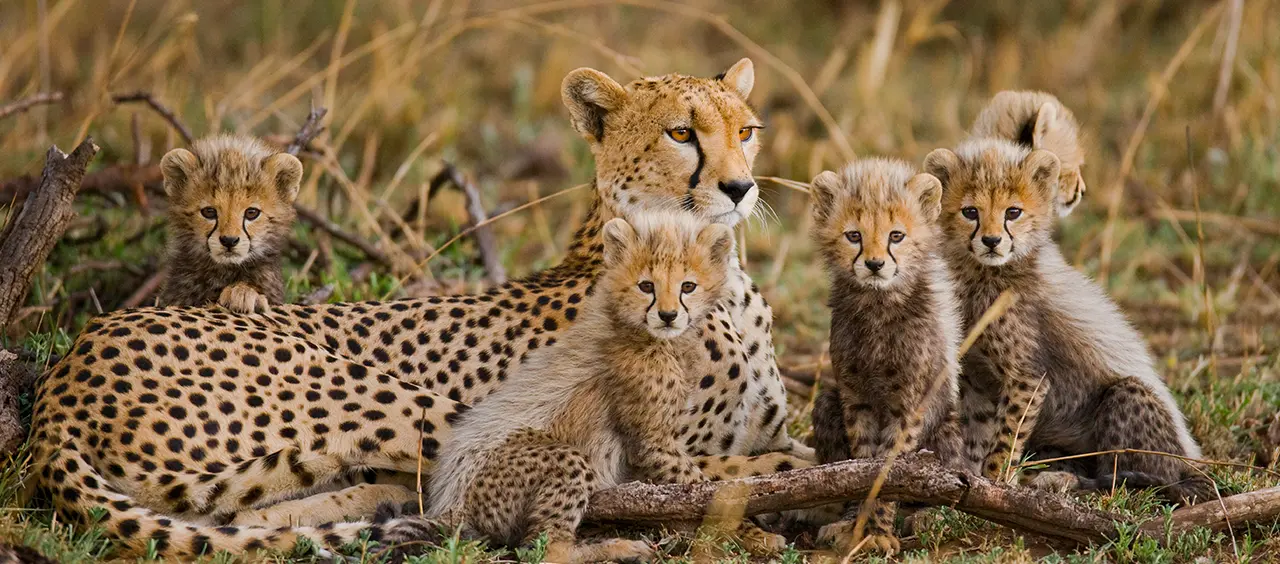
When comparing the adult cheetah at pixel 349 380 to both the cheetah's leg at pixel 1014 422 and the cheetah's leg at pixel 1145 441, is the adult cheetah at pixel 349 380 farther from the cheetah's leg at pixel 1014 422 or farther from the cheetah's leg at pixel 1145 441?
the cheetah's leg at pixel 1145 441

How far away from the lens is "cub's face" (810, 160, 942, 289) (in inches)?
150

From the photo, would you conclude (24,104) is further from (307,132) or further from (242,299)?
(242,299)

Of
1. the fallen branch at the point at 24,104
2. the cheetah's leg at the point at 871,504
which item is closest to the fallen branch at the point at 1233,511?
the cheetah's leg at the point at 871,504

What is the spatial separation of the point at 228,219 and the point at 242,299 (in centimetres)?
25

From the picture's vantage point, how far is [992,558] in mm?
3682

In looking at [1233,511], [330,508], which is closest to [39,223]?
[330,508]

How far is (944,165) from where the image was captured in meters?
4.16

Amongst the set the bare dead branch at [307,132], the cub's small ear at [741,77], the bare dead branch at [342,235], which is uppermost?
the cub's small ear at [741,77]

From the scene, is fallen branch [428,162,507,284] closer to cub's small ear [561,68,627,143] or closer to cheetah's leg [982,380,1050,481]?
cub's small ear [561,68,627,143]

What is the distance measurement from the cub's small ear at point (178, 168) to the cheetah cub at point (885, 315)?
187 cm

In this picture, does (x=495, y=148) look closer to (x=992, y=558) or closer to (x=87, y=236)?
(x=87, y=236)

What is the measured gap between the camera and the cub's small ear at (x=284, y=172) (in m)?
4.42

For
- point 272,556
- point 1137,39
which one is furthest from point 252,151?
point 1137,39

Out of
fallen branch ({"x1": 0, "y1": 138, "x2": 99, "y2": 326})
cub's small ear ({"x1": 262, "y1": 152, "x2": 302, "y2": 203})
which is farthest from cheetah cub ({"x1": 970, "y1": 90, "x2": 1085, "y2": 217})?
fallen branch ({"x1": 0, "y1": 138, "x2": 99, "y2": 326})
